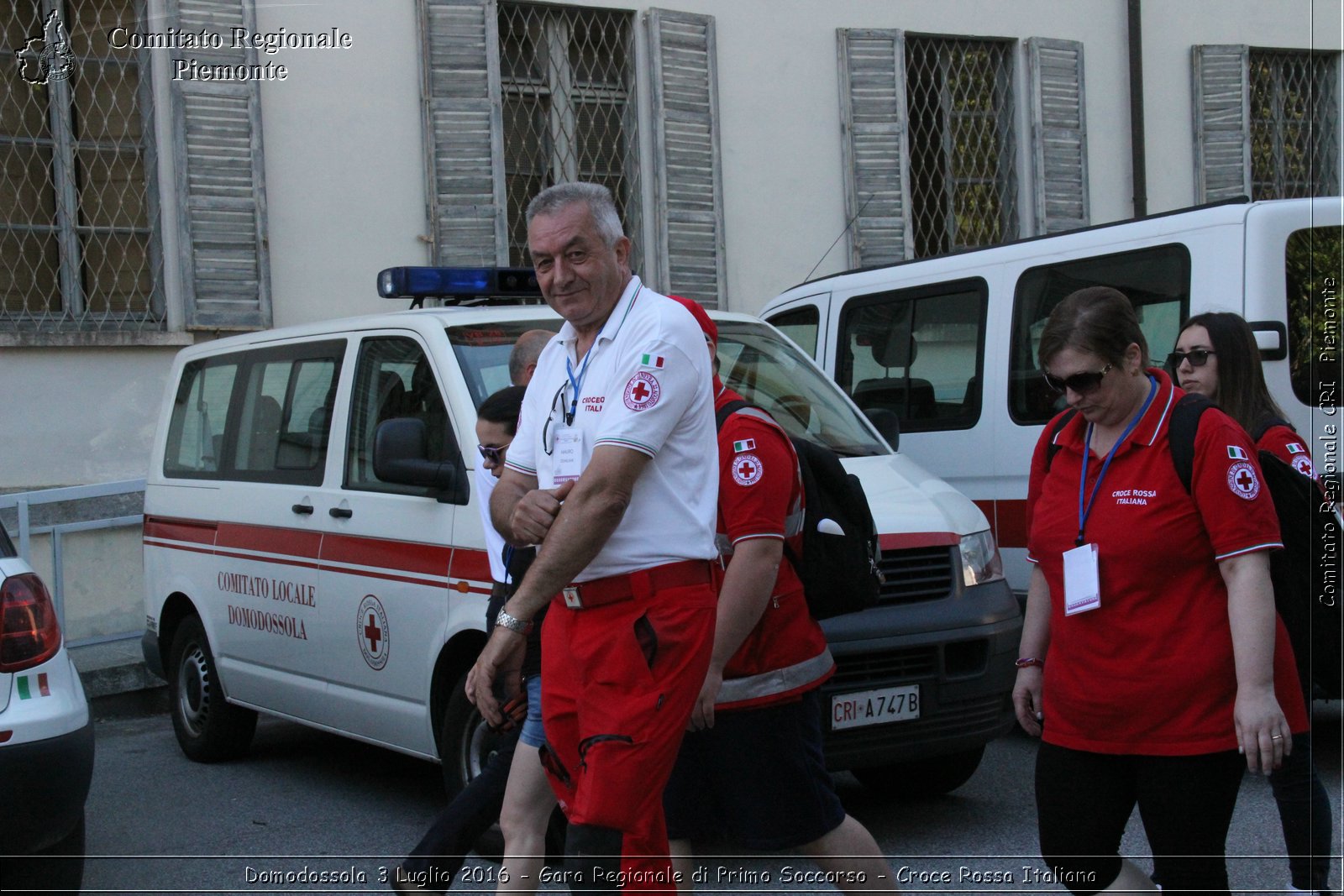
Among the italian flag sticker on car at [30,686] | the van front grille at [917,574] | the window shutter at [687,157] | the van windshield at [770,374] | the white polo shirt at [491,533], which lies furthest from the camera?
the window shutter at [687,157]

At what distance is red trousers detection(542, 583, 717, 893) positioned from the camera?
289cm

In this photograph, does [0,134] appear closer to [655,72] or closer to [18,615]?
[655,72]

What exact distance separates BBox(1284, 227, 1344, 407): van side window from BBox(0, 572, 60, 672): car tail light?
4.76m

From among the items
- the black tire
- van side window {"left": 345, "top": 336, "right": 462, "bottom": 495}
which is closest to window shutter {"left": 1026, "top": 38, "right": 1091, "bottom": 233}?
van side window {"left": 345, "top": 336, "right": 462, "bottom": 495}

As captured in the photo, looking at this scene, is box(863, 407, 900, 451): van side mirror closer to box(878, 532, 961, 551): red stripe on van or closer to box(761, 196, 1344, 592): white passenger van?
box(761, 196, 1344, 592): white passenger van

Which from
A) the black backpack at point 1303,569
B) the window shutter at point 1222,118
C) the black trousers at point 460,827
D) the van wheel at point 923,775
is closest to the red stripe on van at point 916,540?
the van wheel at point 923,775

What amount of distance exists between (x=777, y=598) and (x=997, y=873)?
66.8 inches

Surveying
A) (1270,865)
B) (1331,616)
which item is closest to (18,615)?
(1331,616)

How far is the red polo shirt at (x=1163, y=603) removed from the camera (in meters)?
3.01

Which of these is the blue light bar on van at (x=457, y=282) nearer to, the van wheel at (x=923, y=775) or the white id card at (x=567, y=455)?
the van wheel at (x=923, y=775)

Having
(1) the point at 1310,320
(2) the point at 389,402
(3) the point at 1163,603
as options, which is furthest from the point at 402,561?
(1) the point at 1310,320

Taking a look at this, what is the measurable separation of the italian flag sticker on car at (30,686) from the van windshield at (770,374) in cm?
174

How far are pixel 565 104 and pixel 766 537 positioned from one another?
8441 millimetres

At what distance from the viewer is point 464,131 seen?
35.4 feet
